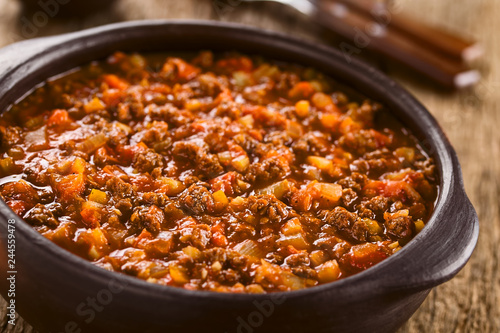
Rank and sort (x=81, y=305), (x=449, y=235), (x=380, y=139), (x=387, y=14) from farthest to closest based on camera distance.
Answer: (x=387, y=14)
(x=380, y=139)
(x=449, y=235)
(x=81, y=305)

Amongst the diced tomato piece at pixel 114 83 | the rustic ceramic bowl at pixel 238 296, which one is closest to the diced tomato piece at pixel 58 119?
the diced tomato piece at pixel 114 83

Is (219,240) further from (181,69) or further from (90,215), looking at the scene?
(181,69)

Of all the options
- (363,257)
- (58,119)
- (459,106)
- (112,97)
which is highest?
(459,106)

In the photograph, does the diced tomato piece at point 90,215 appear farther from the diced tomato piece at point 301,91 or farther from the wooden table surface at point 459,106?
the diced tomato piece at point 301,91

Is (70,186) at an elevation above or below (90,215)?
above

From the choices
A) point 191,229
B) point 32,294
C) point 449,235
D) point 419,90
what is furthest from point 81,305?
point 419,90

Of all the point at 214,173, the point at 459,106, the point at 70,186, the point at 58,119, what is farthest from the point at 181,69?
the point at 459,106

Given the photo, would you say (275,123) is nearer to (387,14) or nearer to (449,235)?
(449,235)
